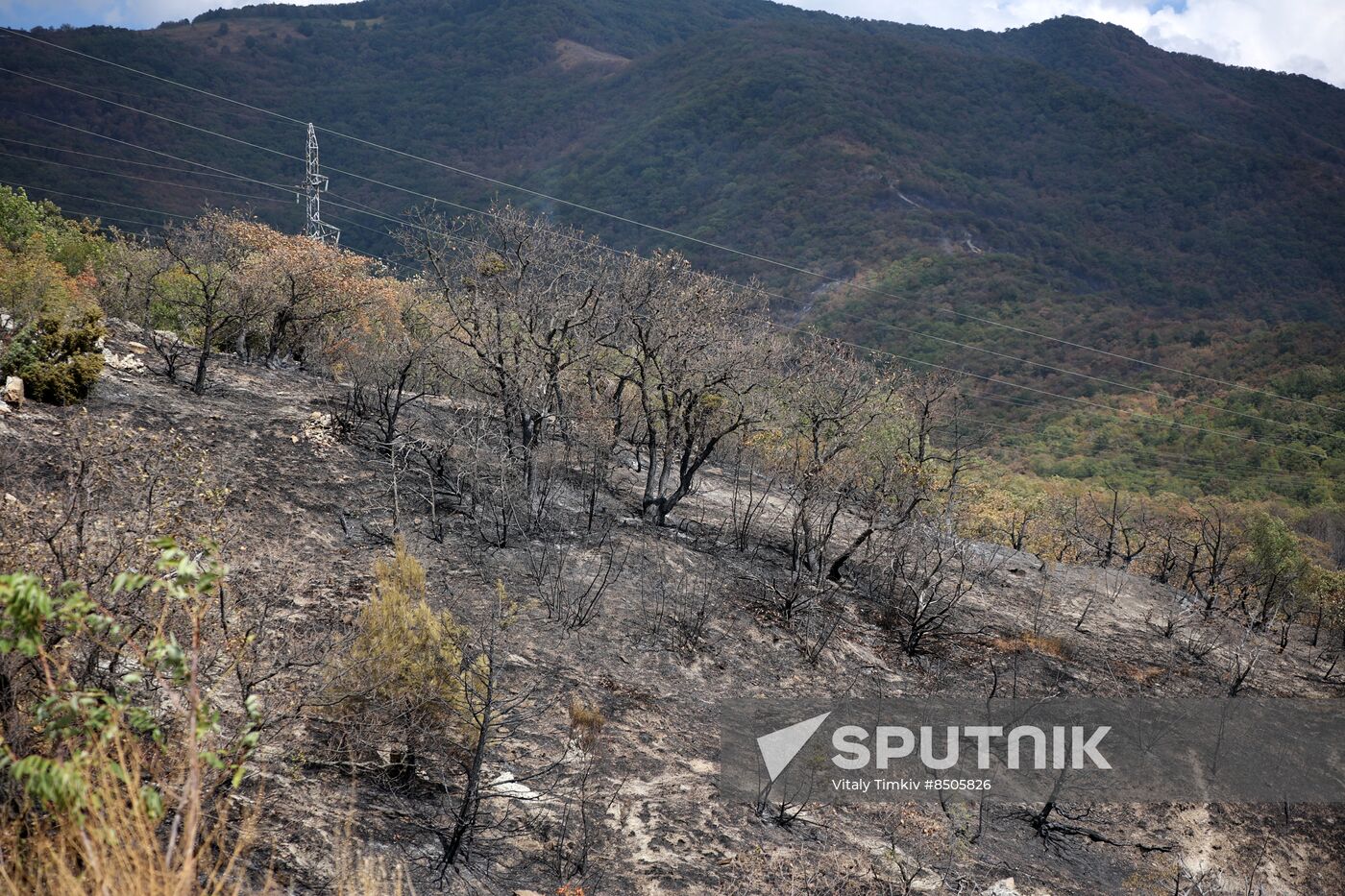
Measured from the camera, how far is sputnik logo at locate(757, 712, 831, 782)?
33.2 ft

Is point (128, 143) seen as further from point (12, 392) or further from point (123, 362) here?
point (12, 392)

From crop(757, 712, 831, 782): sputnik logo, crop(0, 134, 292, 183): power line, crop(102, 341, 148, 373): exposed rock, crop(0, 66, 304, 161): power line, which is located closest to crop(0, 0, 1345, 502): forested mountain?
crop(0, 134, 292, 183): power line

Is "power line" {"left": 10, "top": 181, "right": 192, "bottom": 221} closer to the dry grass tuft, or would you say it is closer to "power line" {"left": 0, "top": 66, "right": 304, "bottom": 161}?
"power line" {"left": 0, "top": 66, "right": 304, "bottom": 161}

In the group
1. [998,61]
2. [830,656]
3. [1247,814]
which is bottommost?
[1247,814]

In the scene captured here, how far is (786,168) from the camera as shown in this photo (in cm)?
9212

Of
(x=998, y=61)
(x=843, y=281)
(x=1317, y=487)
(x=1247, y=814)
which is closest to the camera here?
(x=1247, y=814)

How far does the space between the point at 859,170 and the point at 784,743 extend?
8850 cm

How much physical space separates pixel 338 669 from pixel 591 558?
639 centimetres

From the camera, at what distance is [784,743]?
10656 millimetres

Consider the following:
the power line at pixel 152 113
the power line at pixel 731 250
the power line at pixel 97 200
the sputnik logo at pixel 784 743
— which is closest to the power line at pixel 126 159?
the power line at pixel 152 113

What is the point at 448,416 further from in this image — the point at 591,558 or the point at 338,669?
the point at 338,669

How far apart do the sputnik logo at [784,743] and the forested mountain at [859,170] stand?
108ft

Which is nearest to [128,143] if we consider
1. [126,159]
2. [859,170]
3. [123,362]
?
[126,159]

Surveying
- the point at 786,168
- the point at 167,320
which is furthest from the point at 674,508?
the point at 786,168
